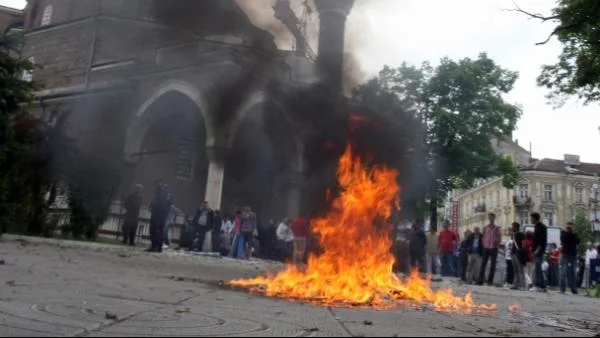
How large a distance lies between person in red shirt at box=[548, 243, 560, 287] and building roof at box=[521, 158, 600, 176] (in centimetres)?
4588

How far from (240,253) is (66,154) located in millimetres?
5401

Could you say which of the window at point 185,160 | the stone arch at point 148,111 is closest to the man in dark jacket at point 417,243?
the stone arch at point 148,111

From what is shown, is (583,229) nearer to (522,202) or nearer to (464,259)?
(522,202)

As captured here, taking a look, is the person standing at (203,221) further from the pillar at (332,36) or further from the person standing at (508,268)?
the person standing at (508,268)

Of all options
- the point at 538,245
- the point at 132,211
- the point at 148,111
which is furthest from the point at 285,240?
the point at 148,111

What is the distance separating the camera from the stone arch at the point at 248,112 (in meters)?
15.1

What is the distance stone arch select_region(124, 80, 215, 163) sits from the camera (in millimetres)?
17219

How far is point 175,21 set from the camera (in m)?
13.0

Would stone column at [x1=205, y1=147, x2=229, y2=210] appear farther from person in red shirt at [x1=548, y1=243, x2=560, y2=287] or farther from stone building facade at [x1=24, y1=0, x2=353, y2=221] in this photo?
person in red shirt at [x1=548, y1=243, x2=560, y2=287]

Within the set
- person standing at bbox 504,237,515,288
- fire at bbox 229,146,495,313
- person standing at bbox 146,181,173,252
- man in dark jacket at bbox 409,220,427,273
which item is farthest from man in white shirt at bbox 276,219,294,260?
fire at bbox 229,146,495,313

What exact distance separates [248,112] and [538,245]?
9.25 m

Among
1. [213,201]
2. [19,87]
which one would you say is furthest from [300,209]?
[19,87]

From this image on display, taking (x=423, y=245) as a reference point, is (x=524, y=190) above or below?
above

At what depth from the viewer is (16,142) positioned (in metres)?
11.8
